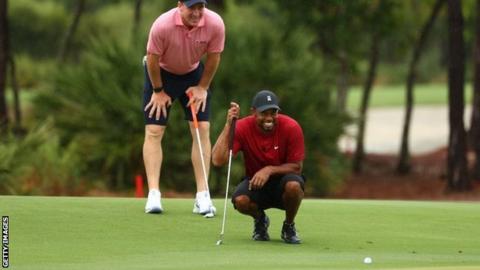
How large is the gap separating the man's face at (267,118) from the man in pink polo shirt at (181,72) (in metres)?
1.51

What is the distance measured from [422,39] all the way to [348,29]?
2.41 metres

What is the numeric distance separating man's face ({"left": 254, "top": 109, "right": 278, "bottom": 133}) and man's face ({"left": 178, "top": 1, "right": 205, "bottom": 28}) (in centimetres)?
147

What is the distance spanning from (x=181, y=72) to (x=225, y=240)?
203 centimetres

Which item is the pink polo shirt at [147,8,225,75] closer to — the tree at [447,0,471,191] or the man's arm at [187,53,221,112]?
the man's arm at [187,53,221,112]

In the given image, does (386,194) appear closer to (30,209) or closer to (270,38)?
(270,38)

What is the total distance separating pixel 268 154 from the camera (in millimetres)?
11906

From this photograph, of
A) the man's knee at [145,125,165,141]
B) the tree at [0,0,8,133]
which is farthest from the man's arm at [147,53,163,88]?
the tree at [0,0,8,133]

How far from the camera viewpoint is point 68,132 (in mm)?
27031

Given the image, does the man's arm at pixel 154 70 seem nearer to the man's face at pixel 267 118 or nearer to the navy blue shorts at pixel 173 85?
the navy blue shorts at pixel 173 85

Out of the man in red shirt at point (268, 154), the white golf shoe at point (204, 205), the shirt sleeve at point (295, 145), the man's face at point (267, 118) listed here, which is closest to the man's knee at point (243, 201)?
the man in red shirt at point (268, 154)

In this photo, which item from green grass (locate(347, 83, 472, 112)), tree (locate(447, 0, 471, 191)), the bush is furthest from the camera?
green grass (locate(347, 83, 472, 112))

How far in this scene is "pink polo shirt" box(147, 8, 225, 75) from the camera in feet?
42.5

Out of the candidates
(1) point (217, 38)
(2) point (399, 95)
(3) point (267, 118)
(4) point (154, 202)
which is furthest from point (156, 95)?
(2) point (399, 95)

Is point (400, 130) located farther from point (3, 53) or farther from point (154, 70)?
point (154, 70)
